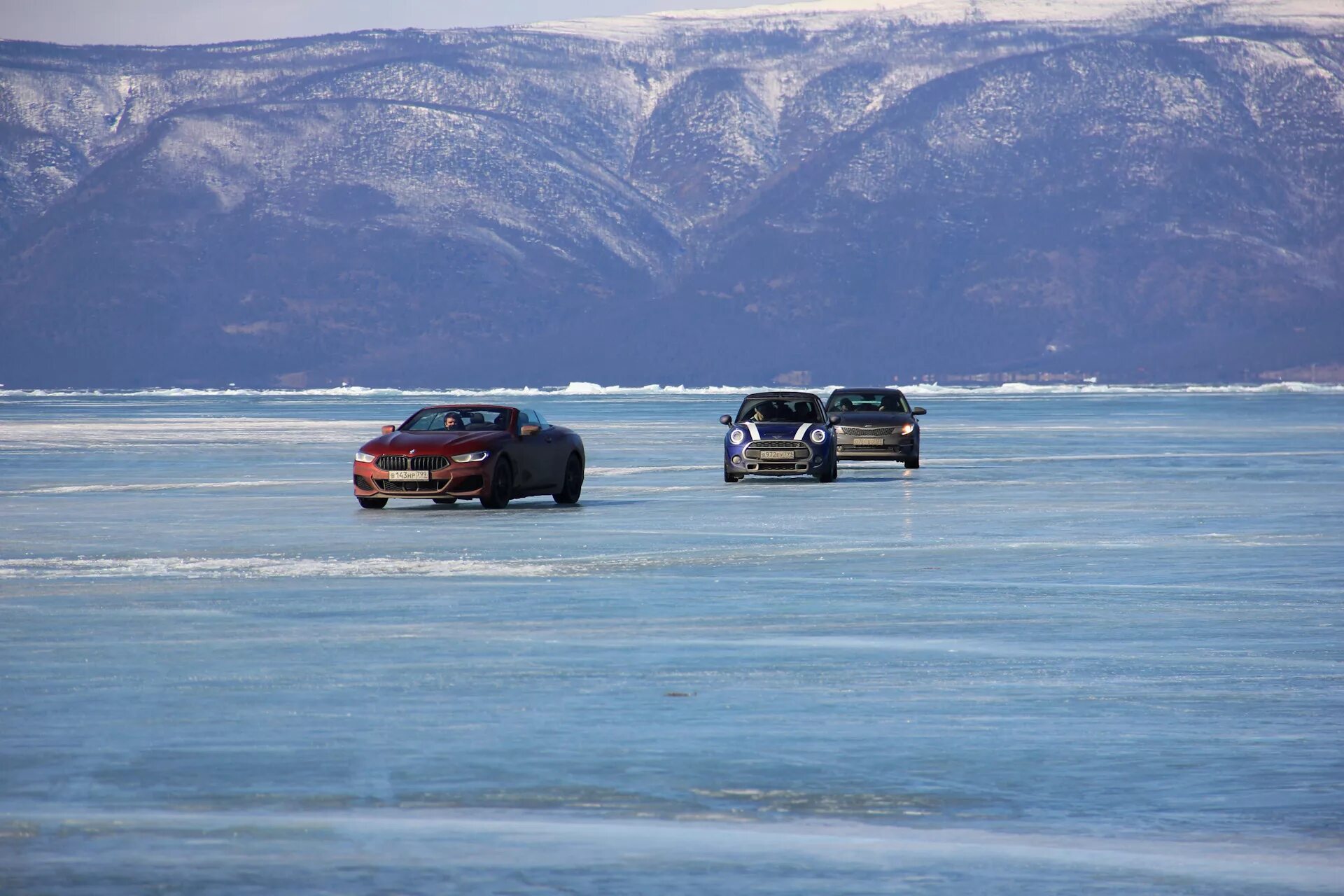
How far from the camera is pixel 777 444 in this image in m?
35.0

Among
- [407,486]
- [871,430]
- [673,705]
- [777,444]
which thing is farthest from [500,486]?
[673,705]

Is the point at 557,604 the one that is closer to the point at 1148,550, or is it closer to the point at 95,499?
the point at 1148,550

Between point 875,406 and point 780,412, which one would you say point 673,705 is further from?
point 875,406

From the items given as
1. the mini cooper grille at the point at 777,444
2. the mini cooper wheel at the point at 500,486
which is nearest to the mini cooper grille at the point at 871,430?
the mini cooper grille at the point at 777,444

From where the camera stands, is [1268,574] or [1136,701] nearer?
[1136,701]

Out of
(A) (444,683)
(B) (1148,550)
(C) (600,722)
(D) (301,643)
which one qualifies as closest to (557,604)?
(D) (301,643)

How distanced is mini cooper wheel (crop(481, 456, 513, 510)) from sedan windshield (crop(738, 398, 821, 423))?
7962 mm

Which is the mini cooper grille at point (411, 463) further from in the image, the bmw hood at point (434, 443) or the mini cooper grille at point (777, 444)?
the mini cooper grille at point (777, 444)

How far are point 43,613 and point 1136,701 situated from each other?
8175 mm

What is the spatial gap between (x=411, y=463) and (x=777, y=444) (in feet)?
28.7

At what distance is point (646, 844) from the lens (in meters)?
7.79

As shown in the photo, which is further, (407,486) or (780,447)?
(780,447)

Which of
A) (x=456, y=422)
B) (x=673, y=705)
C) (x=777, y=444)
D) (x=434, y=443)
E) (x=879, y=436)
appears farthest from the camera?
(x=879, y=436)

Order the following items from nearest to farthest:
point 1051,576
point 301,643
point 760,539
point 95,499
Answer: point 301,643
point 1051,576
point 760,539
point 95,499
